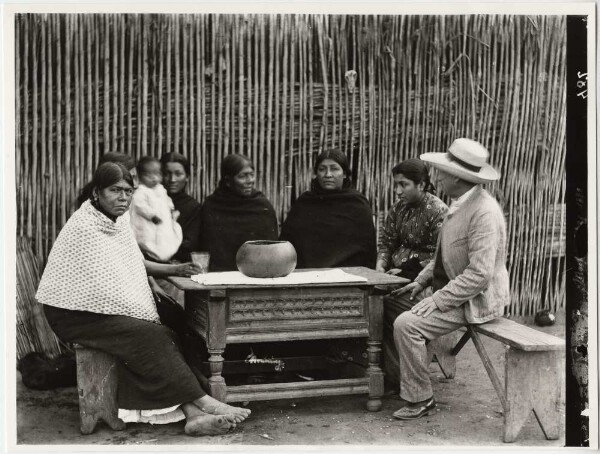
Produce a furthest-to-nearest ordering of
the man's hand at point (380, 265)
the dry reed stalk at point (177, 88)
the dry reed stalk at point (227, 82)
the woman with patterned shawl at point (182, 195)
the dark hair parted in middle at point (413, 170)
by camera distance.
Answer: the dry reed stalk at point (227, 82) → the dry reed stalk at point (177, 88) → the woman with patterned shawl at point (182, 195) → the man's hand at point (380, 265) → the dark hair parted in middle at point (413, 170)

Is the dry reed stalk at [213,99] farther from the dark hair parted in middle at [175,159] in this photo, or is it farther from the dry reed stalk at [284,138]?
the dry reed stalk at [284,138]

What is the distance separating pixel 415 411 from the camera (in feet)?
15.2

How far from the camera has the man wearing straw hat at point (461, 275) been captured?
4473 mm

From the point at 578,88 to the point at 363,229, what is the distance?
1888 millimetres

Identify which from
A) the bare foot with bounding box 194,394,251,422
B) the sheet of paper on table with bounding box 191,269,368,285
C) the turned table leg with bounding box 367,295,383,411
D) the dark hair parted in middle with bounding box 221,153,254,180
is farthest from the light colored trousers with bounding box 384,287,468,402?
the dark hair parted in middle with bounding box 221,153,254,180

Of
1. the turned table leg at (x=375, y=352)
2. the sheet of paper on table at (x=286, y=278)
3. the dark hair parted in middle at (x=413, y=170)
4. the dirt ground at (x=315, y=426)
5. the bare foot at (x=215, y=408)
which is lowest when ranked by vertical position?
the dirt ground at (x=315, y=426)

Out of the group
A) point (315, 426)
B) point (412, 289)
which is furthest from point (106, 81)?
point (315, 426)

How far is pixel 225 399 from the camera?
4.50 meters

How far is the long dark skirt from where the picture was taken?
4328mm

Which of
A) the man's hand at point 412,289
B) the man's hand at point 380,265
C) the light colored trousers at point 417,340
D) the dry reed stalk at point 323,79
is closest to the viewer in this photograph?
the light colored trousers at point 417,340

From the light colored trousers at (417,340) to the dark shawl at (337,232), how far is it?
114 centimetres

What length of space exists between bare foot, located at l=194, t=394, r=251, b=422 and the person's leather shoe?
0.89 metres

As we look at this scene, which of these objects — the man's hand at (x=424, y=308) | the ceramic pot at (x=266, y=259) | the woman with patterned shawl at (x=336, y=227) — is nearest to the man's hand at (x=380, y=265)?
the woman with patterned shawl at (x=336, y=227)

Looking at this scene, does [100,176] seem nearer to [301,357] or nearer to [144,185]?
[144,185]
